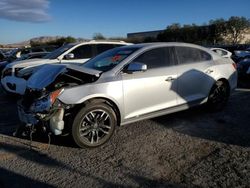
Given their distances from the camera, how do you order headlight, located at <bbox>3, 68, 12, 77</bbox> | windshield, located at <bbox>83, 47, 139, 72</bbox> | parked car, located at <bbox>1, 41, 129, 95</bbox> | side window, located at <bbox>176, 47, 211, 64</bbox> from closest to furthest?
1. windshield, located at <bbox>83, 47, 139, 72</bbox>
2. side window, located at <bbox>176, 47, 211, 64</bbox>
3. parked car, located at <bbox>1, 41, 129, 95</bbox>
4. headlight, located at <bbox>3, 68, 12, 77</bbox>

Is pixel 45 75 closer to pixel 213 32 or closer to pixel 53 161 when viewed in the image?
pixel 53 161

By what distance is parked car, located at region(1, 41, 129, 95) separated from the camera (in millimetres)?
7864

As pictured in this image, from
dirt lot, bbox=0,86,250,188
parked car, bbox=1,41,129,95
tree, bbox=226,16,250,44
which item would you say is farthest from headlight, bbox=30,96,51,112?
tree, bbox=226,16,250,44

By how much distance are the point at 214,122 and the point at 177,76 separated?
3.99ft

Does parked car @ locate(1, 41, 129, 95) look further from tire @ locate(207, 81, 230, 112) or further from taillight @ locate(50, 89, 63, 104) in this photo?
tire @ locate(207, 81, 230, 112)

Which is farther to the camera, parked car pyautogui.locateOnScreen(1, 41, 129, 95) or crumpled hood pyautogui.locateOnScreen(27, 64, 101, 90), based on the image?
Result: parked car pyautogui.locateOnScreen(1, 41, 129, 95)

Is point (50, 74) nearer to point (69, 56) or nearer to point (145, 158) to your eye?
point (145, 158)

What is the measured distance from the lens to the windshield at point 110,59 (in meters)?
5.12

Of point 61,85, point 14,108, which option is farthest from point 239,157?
point 14,108

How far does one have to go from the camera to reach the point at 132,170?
3.75 m

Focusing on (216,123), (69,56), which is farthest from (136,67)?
(69,56)

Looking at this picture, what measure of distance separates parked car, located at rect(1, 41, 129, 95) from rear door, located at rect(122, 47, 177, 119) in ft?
12.0

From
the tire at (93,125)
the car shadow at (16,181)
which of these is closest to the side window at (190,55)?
the tire at (93,125)

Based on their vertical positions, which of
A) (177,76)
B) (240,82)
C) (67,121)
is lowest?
(240,82)
